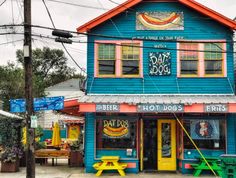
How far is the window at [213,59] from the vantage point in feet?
65.9

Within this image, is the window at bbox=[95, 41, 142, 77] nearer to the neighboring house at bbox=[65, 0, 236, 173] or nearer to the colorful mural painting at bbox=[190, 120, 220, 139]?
the neighboring house at bbox=[65, 0, 236, 173]

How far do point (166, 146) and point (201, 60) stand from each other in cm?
418

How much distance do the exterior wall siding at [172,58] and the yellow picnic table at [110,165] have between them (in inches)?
119

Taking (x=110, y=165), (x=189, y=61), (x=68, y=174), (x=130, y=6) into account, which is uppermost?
(x=130, y=6)

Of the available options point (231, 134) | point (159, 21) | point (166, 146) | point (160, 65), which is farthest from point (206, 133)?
point (159, 21)

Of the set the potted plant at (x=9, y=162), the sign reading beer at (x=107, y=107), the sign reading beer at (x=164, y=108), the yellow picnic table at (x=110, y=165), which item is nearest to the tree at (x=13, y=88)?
the potted plant at (x=9, y=162)

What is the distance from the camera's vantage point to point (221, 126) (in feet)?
64.9

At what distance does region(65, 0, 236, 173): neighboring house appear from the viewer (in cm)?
1972

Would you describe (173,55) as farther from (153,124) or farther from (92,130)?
(92,130)

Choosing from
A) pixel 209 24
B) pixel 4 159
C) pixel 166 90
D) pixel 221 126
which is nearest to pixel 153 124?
pixel 166 90

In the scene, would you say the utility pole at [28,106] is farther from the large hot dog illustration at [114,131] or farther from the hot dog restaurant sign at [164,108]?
the large hot dog illustration at [114,131]

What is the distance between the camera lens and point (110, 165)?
19172 millimetres

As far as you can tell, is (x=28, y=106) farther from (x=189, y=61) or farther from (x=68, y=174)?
(x=189, y=61)

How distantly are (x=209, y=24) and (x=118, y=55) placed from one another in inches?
171
